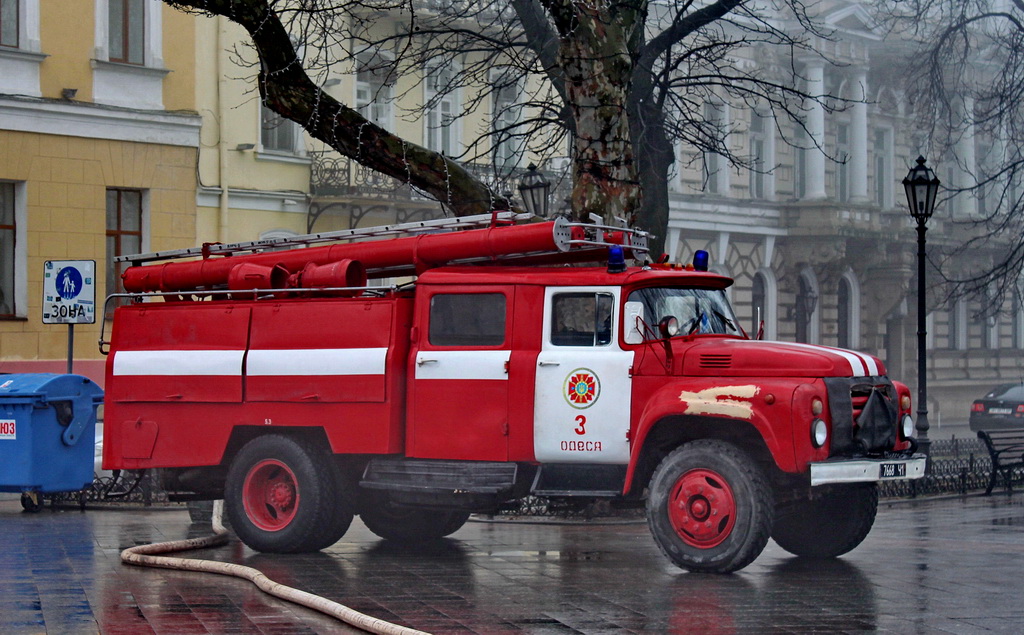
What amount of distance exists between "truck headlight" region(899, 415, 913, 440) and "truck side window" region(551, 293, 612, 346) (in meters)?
2.30

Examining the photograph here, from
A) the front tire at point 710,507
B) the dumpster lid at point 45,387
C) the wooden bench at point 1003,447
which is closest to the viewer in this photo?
the front tire at point 710,507

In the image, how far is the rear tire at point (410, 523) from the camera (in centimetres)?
1304

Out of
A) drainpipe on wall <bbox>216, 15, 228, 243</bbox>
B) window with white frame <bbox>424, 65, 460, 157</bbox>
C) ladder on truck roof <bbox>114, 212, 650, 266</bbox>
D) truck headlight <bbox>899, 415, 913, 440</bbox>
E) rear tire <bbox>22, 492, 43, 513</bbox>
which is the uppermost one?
window with white frame <bbox>424, 65, 460, 157</bbox>

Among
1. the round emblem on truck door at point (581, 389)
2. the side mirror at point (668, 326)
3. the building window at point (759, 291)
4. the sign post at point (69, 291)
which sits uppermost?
the building window at point (759, 291)

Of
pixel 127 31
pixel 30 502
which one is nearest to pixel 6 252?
pixel 127 31

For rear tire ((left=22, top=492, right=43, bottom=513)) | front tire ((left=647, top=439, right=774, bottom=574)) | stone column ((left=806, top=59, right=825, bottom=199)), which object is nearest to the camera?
front tire ((left=647, top=439, right=774, bottom=574))

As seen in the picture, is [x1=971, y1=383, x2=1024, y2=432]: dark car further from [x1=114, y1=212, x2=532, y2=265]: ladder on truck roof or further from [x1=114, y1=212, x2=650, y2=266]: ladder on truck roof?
[x1=114, y1=212, x2=532, y2=265]: ladder on truck roof

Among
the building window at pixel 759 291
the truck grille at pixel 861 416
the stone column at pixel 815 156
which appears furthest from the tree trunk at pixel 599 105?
the stone column at pixel 815 156

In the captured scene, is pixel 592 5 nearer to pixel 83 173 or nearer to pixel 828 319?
pixel 83 173

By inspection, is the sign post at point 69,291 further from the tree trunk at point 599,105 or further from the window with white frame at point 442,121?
the window with white frame at point 442,121

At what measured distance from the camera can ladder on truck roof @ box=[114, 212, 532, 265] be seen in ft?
39.4

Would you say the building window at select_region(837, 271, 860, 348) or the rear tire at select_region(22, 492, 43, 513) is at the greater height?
the building window at select_region(837, 271, 860, 348)

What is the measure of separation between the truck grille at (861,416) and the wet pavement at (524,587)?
929 mm

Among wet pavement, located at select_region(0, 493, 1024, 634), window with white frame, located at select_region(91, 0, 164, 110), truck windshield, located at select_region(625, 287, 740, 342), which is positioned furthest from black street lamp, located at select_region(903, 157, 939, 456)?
window with white frame, located at select_region(91, 0, 164, 110)
